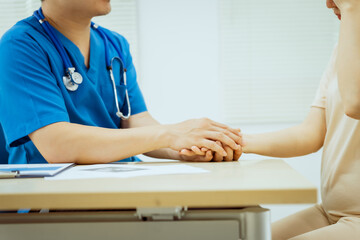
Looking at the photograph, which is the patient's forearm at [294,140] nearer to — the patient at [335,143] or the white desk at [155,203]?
the patient at [335,143]

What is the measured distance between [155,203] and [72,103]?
2.31ft

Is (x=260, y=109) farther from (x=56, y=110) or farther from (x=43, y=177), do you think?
(x=43, y=177)

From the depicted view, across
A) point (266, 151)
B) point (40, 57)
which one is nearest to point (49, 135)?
point (40, 57)

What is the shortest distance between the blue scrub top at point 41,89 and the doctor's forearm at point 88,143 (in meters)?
0.04

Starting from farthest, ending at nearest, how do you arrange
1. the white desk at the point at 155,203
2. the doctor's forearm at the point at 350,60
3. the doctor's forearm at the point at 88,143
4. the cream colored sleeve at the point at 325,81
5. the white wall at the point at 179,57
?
the white wall at the point at 179,57 < the cream colored sleeve at the point at 325,81 < the doctor's forearm at the point at 88,143 < the doctor's forearm at the point at 350,60 < the white desk at the point at 155,203

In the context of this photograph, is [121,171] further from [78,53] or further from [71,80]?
[78,53]

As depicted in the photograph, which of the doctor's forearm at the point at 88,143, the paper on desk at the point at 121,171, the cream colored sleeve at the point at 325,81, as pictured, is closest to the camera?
the paper on desk at the point at 121,171

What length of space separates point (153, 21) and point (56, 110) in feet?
6.87

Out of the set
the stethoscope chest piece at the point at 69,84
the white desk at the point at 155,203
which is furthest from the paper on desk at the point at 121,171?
the stethoscope chest piece at the point at 69,84

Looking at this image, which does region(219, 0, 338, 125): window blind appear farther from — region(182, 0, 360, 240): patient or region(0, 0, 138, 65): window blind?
region(182, 0, 360, 240): patient

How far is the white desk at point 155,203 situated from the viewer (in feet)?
2.26

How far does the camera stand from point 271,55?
3189mm

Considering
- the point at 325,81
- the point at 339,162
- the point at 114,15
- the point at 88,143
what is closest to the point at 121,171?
the point at 88,143

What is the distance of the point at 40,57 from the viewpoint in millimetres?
1240
